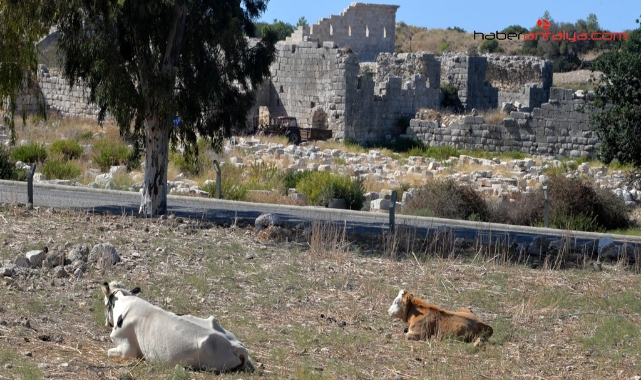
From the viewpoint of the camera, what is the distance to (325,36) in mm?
49656

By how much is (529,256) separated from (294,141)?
21873 mm

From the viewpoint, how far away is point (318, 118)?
3694 centimetres

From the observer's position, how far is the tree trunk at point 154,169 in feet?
48.7

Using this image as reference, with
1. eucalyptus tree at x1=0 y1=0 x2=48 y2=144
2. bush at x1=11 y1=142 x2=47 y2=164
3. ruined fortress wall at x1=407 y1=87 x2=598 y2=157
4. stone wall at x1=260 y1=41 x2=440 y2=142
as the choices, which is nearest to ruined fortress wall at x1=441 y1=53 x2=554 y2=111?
stone wall at x1=260 y1=41 x2=440 y2=142

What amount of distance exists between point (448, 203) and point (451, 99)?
74.2 feet

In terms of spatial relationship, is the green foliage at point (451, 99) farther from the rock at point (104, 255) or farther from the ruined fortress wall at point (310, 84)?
the rock at point (104, 255)

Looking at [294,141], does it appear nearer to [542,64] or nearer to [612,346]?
[542,64]

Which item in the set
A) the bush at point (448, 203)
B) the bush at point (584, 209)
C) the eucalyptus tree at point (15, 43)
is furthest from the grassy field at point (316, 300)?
the bush at point (584, 209)

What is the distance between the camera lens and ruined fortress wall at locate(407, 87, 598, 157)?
103ft

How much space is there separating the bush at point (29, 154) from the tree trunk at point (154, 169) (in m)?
11.1

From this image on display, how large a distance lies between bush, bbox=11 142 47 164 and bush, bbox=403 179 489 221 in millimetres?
11084

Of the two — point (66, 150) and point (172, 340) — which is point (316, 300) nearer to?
point (172, 340)

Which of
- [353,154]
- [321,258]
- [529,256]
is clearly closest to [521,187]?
[353,154]

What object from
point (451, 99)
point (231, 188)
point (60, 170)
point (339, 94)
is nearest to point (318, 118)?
point (339, 94)
